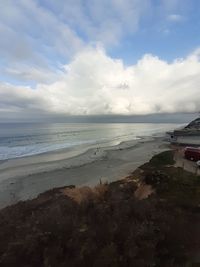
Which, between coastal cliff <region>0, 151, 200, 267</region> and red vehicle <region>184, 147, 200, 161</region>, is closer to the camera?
coastal cliff <region>0, 151, 200, 267</region>

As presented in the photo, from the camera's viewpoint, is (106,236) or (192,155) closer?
(106,236)

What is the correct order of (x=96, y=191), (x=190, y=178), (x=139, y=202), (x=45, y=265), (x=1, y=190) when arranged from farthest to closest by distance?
(x=1, y=190), (x=190, y=178), (x=96, y=191), (x=139, y=202), (x=45, y=265)

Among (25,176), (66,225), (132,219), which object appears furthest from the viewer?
(25,176)

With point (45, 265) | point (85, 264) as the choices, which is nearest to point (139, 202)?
point (85, 264)

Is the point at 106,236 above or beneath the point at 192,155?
above

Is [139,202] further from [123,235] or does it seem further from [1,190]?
[1,190]

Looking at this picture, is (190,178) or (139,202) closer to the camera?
(139,202)

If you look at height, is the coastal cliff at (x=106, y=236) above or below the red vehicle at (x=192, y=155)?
above

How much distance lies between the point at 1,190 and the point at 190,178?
48.0 ft

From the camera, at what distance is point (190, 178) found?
15.9 metres

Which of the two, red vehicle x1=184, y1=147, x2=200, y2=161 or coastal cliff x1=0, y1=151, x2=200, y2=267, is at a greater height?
coastal cliff x1=0, y1=151, x2=200, y2=267

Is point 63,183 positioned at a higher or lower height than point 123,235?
lower

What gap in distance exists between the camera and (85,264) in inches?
253

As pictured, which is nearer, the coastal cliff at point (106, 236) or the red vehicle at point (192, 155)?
the coastal cliff at point (106, 236)
